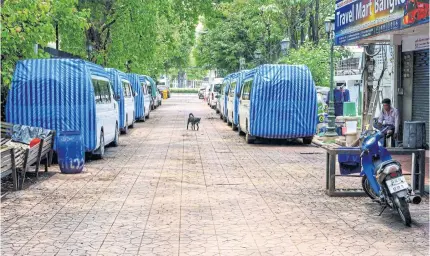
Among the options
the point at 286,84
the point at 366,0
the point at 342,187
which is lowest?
the point at 342,187

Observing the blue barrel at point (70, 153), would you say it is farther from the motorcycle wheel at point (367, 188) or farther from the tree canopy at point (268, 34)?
the tree canopy at point (268, 34)

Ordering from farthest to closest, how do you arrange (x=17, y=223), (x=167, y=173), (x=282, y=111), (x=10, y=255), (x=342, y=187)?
(x=282, y=111), (x=167, y=173), (x=342, y=187), (x=17, y=223), (x=10, y=255)

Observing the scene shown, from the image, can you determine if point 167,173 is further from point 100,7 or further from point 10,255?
point 100,7

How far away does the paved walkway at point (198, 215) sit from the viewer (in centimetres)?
721

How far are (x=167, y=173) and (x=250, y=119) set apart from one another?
6.86m

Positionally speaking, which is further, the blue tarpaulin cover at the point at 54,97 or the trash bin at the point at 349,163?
the blue tarpaulin cover at the point at 54,97

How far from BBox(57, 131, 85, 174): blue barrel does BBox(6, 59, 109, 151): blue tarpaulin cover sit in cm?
81

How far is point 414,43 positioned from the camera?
681 inches

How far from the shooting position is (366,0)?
1564 cm

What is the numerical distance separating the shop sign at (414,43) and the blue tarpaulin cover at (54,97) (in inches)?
325

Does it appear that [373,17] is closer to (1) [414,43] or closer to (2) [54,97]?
(1) [414,43]

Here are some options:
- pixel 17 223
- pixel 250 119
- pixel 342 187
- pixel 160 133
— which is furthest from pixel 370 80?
pixel 17 223

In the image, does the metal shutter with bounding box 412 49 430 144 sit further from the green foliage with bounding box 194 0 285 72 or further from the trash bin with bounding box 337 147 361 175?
the green foliage with bounding box 194 0 285 72

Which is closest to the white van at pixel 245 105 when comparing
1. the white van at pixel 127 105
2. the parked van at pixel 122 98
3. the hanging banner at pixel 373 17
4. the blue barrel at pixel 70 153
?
the hanging banner at pixel 373 17
